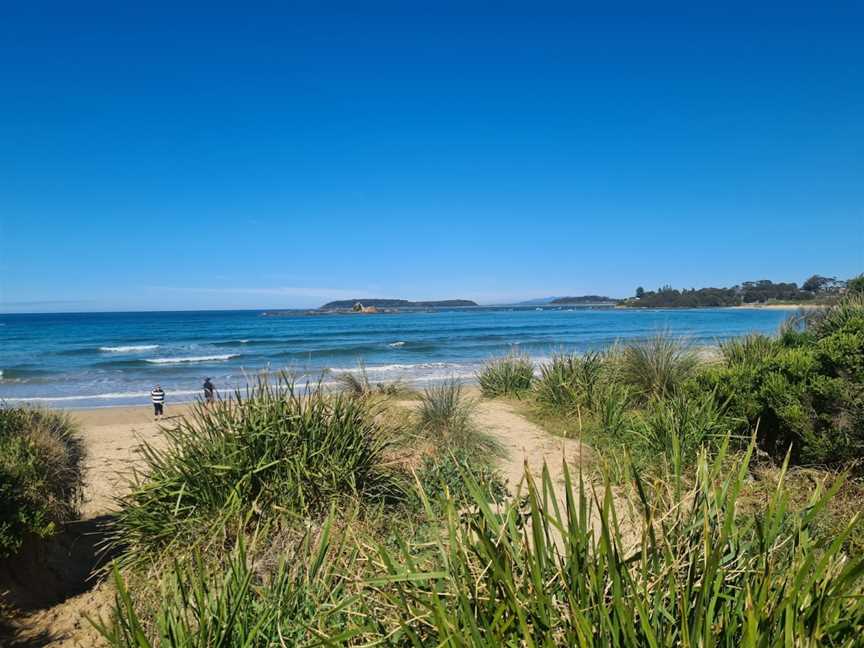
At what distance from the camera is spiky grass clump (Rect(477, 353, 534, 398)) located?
12.6 meters

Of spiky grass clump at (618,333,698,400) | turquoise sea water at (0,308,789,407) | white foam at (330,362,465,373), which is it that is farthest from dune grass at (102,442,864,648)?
white foam at (330,362,465,373)

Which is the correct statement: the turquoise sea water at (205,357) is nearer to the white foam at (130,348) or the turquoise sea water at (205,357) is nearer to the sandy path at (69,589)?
the white foam at (130,348)

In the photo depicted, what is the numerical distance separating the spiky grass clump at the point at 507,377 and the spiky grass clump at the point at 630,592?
33.8 feet

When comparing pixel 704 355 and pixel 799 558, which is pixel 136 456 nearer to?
pixel 799 558

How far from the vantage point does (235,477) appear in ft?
14.8

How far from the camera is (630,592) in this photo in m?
1.77

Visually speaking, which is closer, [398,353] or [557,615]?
[557,615]

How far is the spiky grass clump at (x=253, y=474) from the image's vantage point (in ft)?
14.3

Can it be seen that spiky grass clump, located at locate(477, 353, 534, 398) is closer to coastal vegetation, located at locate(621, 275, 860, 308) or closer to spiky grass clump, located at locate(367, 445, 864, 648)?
spiky grass clump, located at locate(367, 445, 864, 648)

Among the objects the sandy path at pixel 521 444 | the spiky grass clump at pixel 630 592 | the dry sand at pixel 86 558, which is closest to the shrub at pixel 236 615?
the spiky grass clump at pixel 630 592

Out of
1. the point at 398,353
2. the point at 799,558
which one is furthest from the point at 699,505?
the point at 398,353

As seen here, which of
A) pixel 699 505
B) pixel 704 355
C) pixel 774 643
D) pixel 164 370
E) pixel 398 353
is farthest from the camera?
pixel 398 353

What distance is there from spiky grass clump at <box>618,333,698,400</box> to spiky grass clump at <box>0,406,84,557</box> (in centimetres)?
852

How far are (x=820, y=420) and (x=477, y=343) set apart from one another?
34905 millimetres
